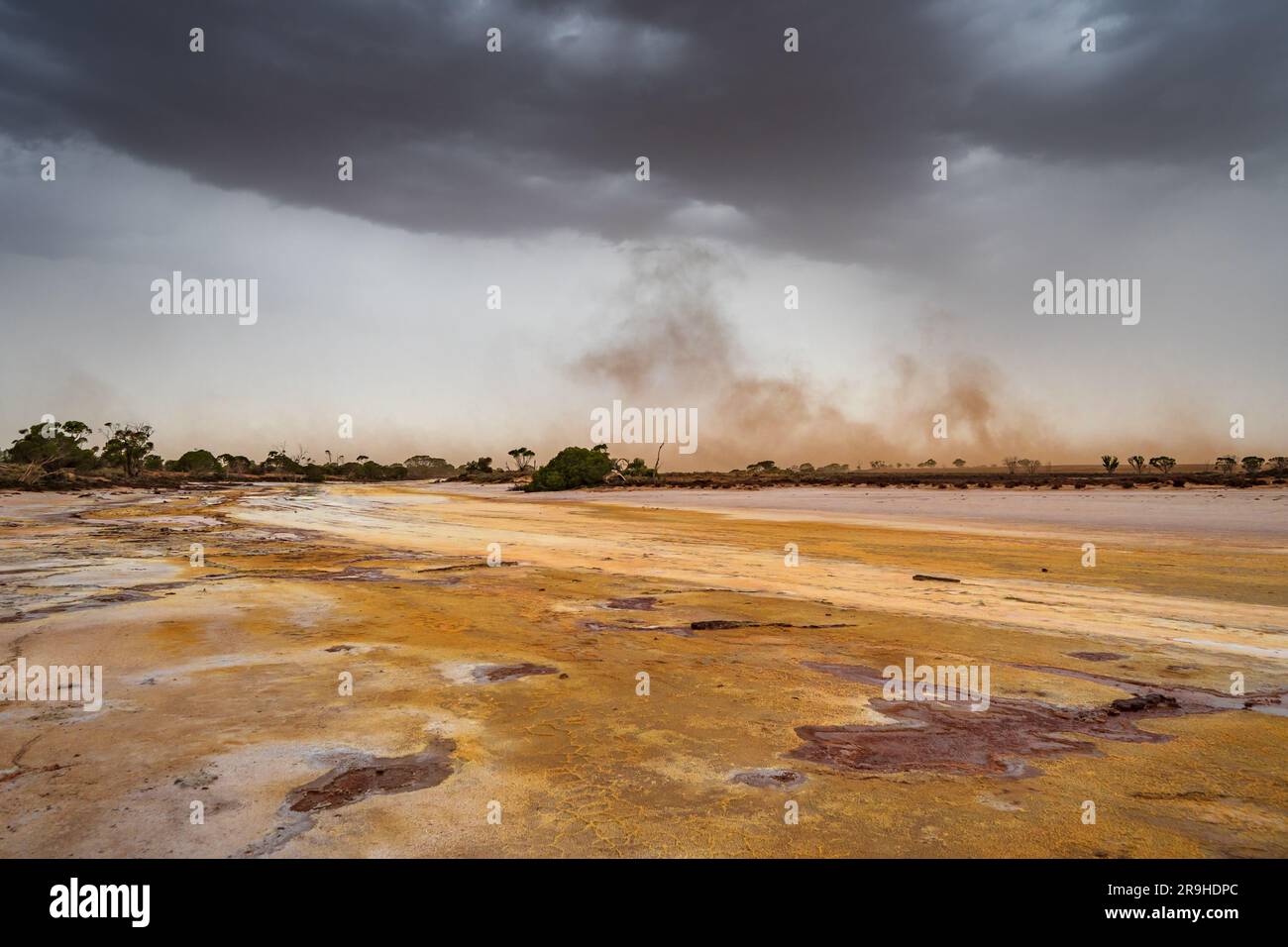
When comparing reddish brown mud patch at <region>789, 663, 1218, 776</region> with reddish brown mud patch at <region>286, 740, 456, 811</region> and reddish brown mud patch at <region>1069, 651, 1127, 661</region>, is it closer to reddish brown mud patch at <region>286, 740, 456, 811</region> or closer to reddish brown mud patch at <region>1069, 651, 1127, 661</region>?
reddish brown mud patch at <region>1069, 651, 1127, 661</region>

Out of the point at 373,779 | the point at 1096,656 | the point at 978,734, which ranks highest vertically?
the point at 373,779

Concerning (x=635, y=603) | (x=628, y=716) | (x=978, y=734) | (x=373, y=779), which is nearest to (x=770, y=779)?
(x=628, y=716)

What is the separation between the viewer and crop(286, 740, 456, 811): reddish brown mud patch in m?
Answer: 3.20

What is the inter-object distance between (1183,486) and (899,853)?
168 feet

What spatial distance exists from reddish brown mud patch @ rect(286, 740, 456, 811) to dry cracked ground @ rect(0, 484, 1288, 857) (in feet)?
0.07

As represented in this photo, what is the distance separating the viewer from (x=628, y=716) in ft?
15.2

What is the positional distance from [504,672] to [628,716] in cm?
153

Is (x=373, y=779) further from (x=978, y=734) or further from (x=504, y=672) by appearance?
(x=978, y=734)

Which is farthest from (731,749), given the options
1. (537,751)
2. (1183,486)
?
(1183,486)

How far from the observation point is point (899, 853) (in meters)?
2.83

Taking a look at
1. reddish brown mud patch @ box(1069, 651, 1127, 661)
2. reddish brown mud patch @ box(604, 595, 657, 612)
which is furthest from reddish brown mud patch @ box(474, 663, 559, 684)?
reddish brown mud patch @ box(1069, 651, 1127, 661)

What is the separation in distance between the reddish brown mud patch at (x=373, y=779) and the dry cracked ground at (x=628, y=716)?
2 cm

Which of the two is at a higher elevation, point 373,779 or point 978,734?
point 373,779
